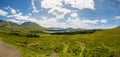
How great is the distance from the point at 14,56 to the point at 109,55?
26002 millimetres

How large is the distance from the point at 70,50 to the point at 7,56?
88.0ft

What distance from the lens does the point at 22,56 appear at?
114ft

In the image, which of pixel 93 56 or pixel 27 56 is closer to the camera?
pixel 27 56

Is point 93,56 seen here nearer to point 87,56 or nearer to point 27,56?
point 87,56

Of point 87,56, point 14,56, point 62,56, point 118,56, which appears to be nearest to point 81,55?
point 87,56

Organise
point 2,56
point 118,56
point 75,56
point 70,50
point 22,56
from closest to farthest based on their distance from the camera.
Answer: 1. point 2,56
2. point 22,56
3. point 118,56
4. point 75,56
5. point 70,50

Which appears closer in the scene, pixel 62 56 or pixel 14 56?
pixel 14 56

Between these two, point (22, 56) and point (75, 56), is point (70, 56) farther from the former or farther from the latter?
point (22, 56)

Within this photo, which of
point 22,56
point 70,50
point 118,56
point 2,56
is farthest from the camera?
point 70,50

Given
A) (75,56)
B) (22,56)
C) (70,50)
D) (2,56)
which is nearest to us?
(2,56)

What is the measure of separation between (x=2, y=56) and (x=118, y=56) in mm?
26570

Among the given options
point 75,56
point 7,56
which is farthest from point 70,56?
point 7,56

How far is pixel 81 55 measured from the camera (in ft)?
162

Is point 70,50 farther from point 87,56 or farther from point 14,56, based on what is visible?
point 14,56
